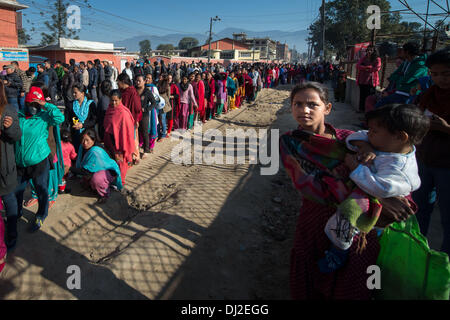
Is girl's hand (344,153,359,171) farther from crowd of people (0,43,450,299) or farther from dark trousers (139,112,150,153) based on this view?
dark trousers (139,112,150,153)

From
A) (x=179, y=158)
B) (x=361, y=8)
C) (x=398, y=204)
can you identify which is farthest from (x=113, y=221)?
(x=361, y=8)

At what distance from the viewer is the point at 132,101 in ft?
17.6

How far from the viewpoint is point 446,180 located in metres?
2.17

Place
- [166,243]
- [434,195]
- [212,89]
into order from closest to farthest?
[434,195], [166,243], [212,89]

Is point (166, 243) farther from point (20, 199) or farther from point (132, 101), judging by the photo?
point (132, 101)

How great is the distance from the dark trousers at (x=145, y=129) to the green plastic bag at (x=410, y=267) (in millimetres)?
5131

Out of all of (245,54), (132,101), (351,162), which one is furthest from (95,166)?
(245,54)

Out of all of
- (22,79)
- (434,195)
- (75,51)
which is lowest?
(434,195)

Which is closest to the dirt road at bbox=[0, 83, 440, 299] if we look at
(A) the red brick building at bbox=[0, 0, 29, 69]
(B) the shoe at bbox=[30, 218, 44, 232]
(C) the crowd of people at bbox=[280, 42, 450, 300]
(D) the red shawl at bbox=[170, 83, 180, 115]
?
(B) the shoe at bbox=[30, 218, 44, 232]

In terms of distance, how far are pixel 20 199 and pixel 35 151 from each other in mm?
695

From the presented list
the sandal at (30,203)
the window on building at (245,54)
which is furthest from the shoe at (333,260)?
the window on building at (245,54)

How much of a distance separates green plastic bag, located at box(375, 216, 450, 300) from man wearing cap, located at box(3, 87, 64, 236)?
312cm

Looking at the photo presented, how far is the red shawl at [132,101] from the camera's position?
5352 millimetres

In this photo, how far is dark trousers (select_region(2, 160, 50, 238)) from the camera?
286cm
